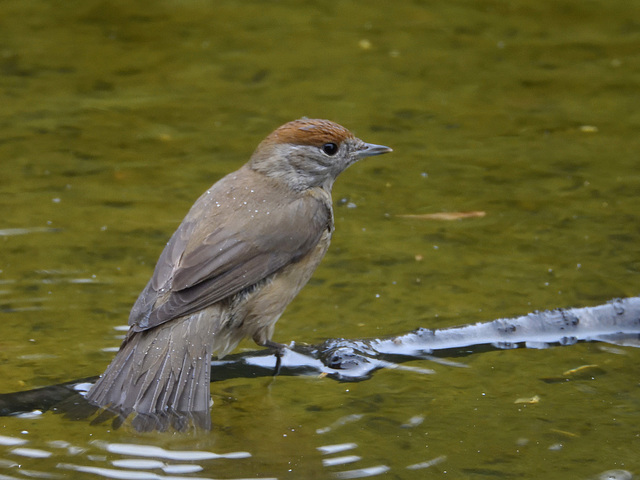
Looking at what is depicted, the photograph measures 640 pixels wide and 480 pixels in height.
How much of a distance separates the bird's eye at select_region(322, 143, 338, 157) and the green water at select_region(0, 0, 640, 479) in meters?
0.85

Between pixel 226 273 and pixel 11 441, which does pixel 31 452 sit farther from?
pixel 226 273

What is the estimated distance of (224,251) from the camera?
5.32 metres

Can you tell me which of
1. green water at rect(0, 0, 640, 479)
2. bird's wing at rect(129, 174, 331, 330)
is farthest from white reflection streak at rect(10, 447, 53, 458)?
bird's wing at rect(129, 174, 331, 330)

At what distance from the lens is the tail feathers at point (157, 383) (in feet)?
15.5

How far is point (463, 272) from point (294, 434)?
202 centimetres

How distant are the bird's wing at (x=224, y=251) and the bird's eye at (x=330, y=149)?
0.30 m

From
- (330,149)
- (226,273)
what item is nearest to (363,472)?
(226,273)

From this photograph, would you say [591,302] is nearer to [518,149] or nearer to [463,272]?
[463,272]

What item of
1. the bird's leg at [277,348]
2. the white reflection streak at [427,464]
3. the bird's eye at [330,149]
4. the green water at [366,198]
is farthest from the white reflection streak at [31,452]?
the bird's eye at [330,149]

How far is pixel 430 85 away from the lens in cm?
923

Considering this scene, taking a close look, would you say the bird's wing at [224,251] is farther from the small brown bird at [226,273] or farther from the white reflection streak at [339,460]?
the white reflection streak at [339,460]

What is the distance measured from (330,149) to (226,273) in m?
1.12

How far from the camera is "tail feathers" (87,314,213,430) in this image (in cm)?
473

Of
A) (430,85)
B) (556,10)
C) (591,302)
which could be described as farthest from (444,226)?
(556,10)
